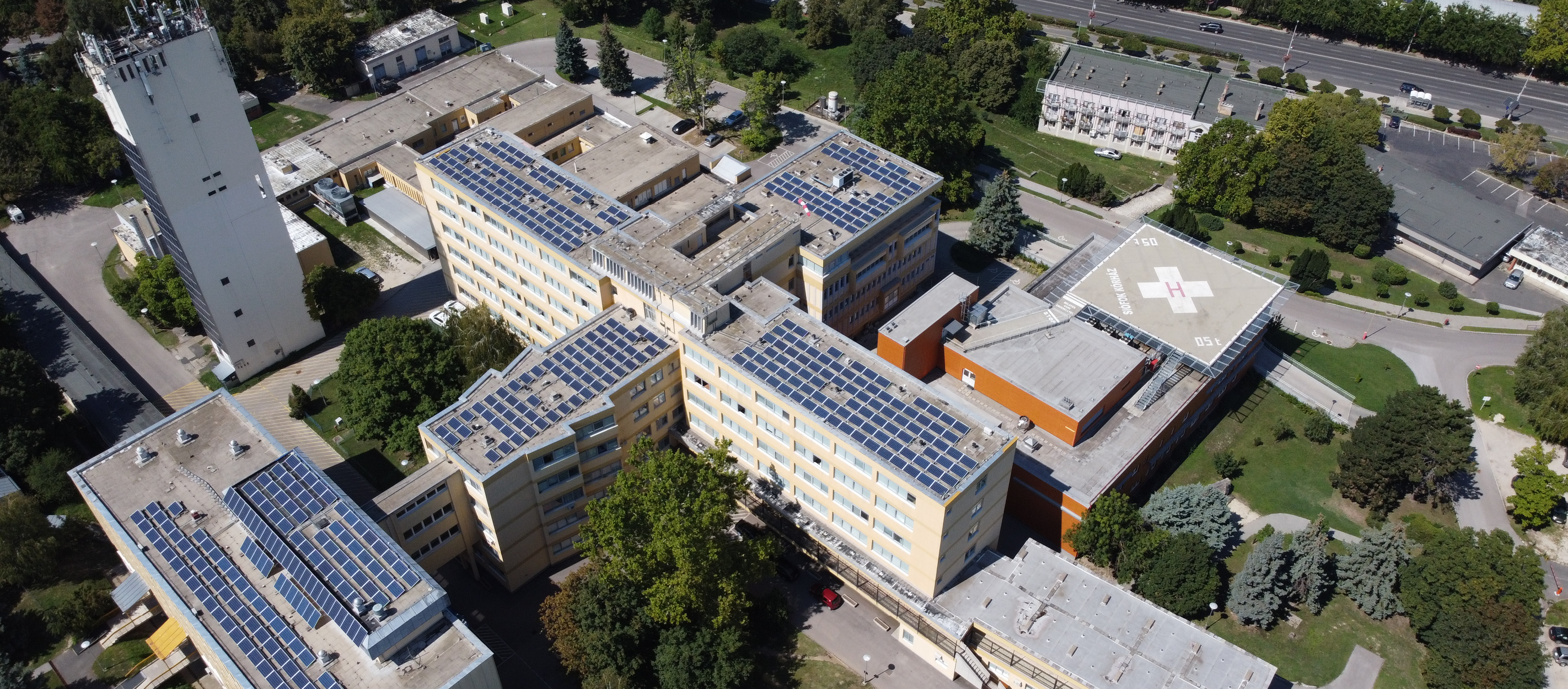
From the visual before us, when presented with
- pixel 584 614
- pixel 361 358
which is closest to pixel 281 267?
pixel 361 358

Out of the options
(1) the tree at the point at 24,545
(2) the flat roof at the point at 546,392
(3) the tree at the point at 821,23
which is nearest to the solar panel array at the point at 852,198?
(2) the flat roof at the point at 546,392

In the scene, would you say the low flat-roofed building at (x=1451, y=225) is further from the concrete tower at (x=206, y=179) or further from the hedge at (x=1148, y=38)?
the concrete tower at (x=206, y=179)

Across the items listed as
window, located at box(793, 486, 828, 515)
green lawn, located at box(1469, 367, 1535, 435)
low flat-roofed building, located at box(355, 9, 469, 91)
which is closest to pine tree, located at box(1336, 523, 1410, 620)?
green lawn, located at box(1469, 367, 1535, 435)

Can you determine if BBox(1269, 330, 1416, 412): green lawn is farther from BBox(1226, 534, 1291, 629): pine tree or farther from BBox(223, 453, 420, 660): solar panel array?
BBox(223, 453, 420, 660): solar panel array

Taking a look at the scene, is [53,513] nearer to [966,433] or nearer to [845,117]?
[966,433]

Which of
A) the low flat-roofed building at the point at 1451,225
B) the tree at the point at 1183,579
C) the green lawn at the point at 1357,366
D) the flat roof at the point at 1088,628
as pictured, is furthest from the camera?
the low flat-roofed building at the point at 1451,225
